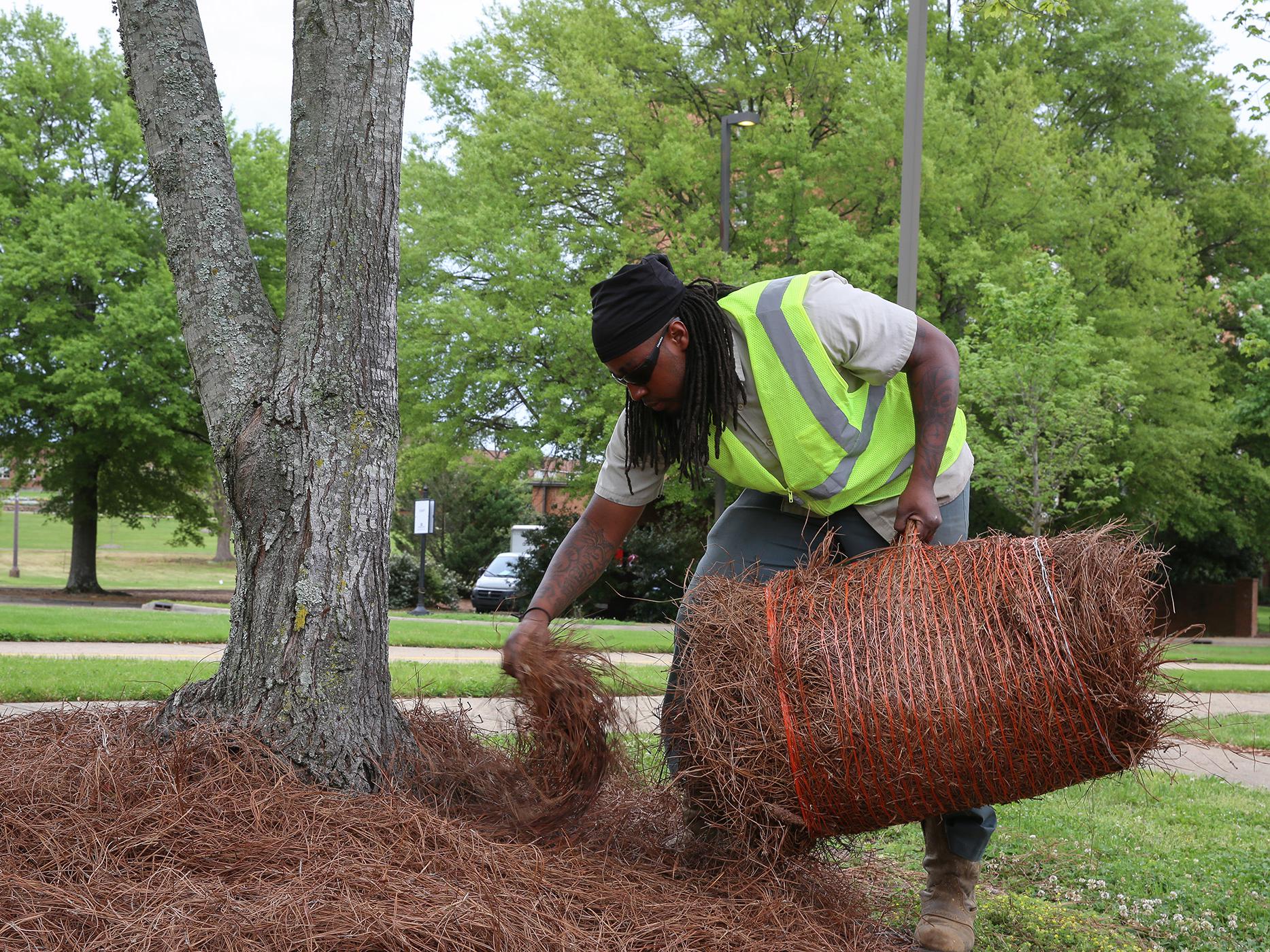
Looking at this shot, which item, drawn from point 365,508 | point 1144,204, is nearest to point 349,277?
point 365,508

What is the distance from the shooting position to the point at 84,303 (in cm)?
2312

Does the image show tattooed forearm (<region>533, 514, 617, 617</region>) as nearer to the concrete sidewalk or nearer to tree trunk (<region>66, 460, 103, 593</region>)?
the concrete sidewalk

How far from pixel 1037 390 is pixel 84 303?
18887 mm

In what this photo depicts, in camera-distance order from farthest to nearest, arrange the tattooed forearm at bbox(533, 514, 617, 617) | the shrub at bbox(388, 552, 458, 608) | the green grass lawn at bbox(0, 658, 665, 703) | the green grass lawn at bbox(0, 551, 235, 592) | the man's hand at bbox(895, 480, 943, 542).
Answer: the green grass lawn at bbox(0, 551, 235, 592), the shrub at bbox(388, 552, 458, 608), the green grass lawn at bbox(0, 658, 665, 703), the tattooed forearm at bbox(533, 514, 617, 617), the man's hand at bbox(895, 480, 943, 542)

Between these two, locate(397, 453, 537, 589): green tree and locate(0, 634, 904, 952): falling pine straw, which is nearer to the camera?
locate(0, 634, 904, 952): falling pine straw

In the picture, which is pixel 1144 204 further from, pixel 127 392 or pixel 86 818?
pixel 86 818

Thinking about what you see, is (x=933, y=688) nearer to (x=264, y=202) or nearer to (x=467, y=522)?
(x=264, y=202)

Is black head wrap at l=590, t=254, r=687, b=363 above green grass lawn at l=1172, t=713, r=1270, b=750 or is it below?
above

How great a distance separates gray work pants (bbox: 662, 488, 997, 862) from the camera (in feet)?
10.5

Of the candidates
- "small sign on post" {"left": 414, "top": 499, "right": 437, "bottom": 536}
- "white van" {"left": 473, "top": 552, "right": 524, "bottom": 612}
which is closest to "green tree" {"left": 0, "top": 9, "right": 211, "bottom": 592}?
"small sign on post" {"left": 414, "top": 499, "right": 437, "bottom": 536}

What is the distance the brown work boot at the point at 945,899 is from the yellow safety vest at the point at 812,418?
100cm

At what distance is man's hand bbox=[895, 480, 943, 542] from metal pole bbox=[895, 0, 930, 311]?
4367 mm

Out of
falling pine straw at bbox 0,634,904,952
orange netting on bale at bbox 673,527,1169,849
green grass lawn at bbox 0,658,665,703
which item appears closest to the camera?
falling pine straw at bbox 0,634,904,952

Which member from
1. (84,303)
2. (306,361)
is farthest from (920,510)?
(84,303)
